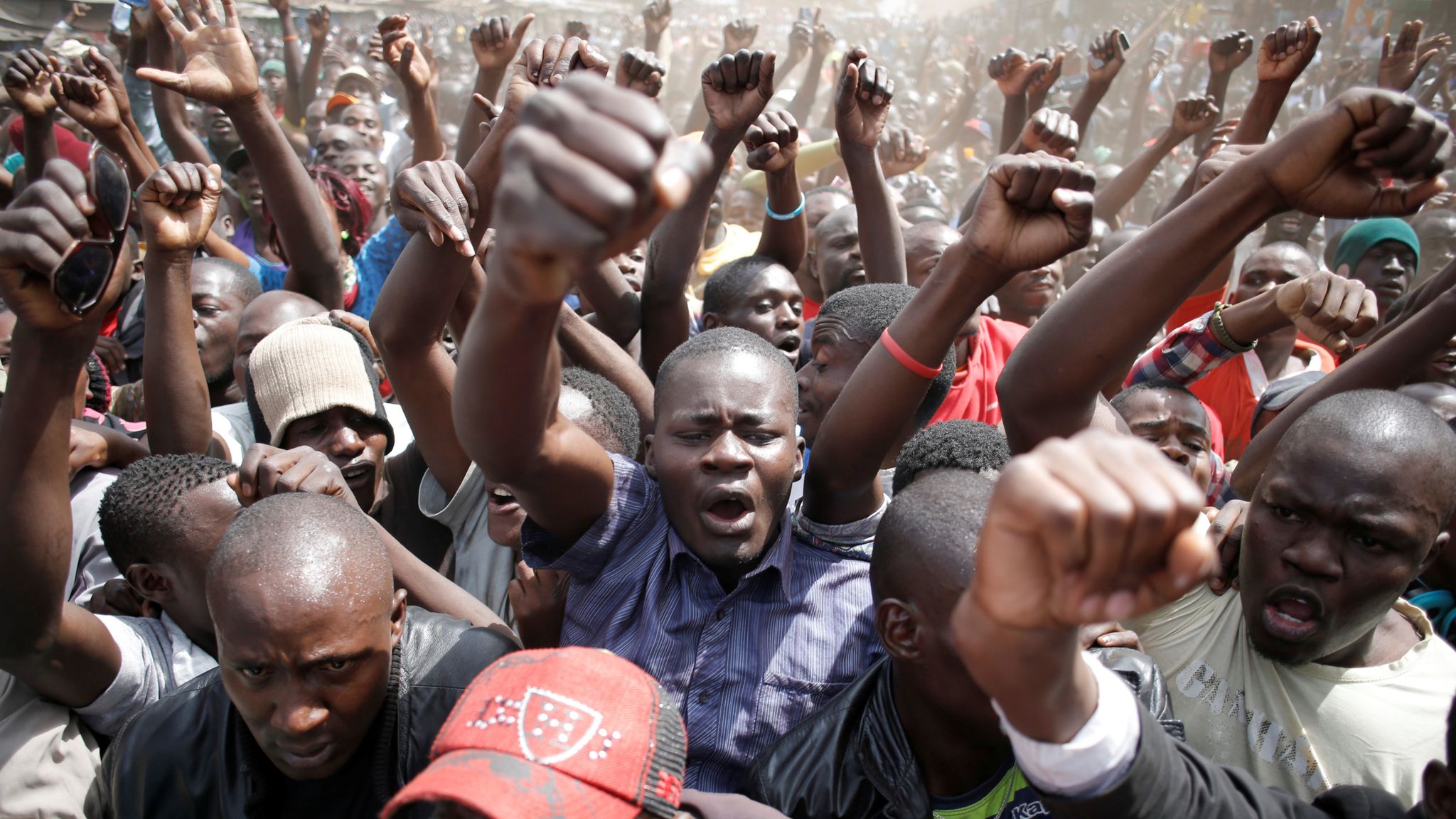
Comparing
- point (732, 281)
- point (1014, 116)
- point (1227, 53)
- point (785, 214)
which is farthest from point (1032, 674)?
point (1227, 53)

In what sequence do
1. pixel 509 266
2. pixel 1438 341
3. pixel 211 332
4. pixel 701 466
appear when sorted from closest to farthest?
pixel 509 266 → pixel 701 466 → pixel 1438 341 → pixel 211 332

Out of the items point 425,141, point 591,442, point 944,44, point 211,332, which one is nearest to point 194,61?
point 211,332

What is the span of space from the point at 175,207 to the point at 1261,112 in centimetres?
350

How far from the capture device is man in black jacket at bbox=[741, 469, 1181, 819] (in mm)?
1752

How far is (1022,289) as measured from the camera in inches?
167

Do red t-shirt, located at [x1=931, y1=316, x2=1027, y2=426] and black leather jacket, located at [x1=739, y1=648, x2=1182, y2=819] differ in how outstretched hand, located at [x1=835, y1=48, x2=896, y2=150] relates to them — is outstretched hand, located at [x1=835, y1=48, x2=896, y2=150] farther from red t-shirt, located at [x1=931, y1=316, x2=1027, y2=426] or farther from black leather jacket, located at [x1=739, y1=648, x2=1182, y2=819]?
black leather jacket, located at [x1=739, y1=648, x2=1182, y2=819]

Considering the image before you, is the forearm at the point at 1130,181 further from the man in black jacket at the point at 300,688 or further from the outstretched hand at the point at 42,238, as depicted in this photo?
the outstretched hand at the point at 42,238

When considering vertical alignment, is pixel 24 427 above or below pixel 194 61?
below

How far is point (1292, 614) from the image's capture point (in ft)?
6.30

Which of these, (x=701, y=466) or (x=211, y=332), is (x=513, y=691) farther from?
(x=211, y=332)

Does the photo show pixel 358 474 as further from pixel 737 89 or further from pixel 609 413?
pixel 737 89

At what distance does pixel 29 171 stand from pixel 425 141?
1.71 metres

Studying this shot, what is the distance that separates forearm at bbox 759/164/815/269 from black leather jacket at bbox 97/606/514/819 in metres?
2.16

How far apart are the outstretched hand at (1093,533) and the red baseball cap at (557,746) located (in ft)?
1.95
